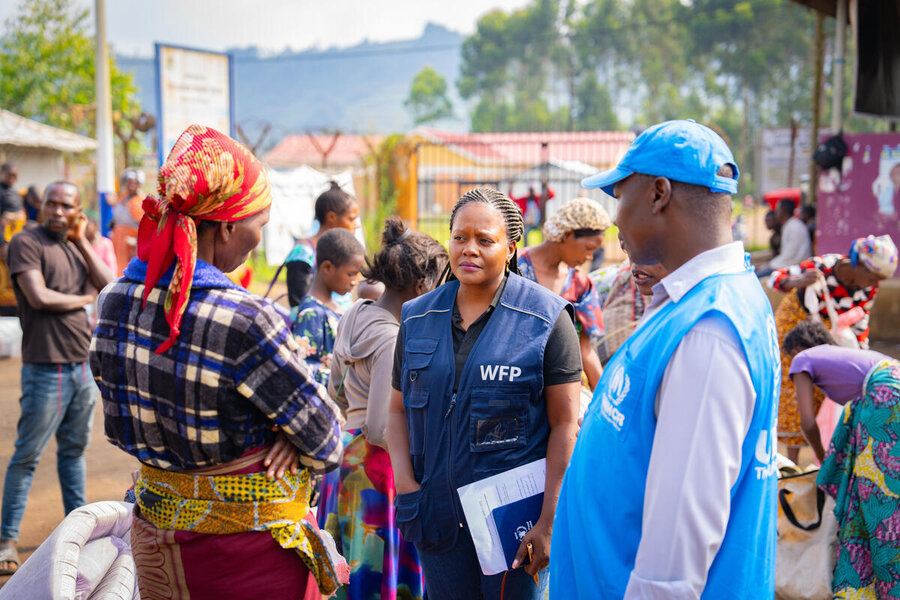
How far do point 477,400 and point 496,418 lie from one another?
87 millimetres

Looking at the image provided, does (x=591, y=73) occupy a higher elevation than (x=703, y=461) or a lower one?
higher

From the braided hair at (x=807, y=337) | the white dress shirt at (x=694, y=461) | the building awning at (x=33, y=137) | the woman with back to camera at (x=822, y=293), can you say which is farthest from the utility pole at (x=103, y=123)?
the white dress shirt at (x=694, y=461)

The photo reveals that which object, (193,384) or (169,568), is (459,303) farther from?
(169,568)

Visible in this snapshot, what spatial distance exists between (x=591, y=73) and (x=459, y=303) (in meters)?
85.0

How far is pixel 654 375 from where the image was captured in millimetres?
1706

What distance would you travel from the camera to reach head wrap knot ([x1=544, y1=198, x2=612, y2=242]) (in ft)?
14.7

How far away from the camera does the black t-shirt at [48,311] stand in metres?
4.53

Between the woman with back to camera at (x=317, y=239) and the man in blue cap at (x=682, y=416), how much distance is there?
10.3 ft

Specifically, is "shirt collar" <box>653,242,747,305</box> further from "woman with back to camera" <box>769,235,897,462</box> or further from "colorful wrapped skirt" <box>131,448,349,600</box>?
"woman with back to camera" <box>769,235,897,462</box>

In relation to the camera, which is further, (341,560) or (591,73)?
(591,73)

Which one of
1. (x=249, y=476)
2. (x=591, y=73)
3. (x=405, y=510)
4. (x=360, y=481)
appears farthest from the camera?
(x=591, y=73)

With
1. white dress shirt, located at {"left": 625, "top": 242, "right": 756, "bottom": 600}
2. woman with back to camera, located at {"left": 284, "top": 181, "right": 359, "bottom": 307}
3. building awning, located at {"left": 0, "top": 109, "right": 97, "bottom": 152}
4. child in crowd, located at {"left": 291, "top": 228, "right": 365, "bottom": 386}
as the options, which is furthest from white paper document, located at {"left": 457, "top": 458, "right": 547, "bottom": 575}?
building awning, located at {"left": 0, "top": 109, "right": 97, "bottom": 152}

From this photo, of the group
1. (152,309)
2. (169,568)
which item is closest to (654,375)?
(152,309)

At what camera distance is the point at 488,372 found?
102 inches
